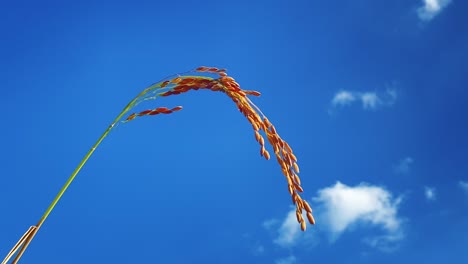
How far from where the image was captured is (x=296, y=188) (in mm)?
1501

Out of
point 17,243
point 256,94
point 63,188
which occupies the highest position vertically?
point 256,94

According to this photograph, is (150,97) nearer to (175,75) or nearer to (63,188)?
(175,75)

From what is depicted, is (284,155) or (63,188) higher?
(284,155)

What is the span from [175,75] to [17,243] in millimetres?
745

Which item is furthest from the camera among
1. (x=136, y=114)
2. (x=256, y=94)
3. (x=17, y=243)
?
(x=256, y=94)

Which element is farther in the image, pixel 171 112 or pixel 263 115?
pixel 263 115

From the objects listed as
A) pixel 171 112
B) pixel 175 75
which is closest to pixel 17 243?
pixel 171 112

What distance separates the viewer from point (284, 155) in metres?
1.53

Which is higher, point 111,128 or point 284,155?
point 284,155

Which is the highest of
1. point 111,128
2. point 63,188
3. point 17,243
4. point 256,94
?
point 256,94

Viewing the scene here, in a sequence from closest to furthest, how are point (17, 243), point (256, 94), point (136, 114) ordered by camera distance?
point (17, 243), point (136, 114), point (256, 94)

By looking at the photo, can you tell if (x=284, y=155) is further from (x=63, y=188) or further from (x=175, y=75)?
(x=63, y=188)

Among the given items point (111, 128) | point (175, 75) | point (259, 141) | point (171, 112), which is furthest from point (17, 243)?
point (259, 141)

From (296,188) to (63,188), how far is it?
77cm
